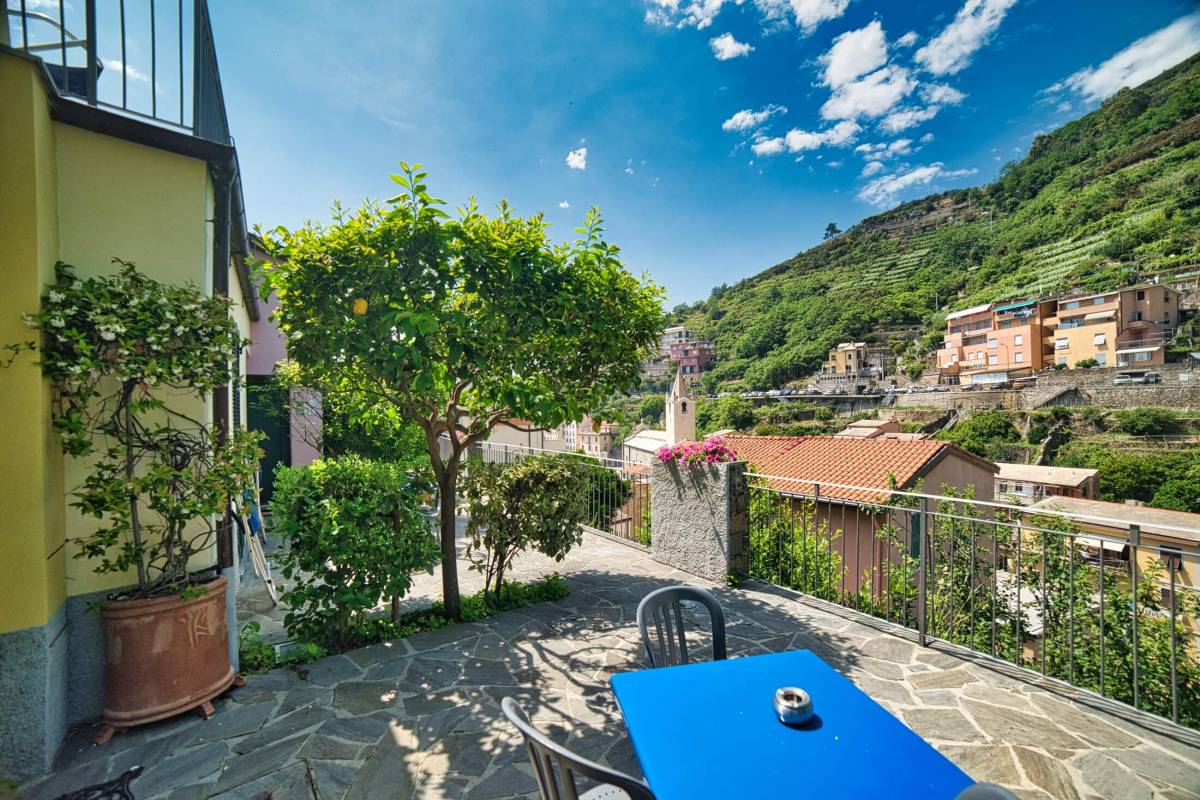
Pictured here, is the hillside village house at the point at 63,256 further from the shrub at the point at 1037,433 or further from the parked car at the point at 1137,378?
the parked car at the point at 1137,378

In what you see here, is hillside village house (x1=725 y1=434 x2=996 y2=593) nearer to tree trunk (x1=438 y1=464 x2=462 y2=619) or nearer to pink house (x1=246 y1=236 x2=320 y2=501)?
tree trunk (x1=438 y1=464 x2=462 y2=619)

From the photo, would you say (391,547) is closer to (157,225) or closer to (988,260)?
(157,225)

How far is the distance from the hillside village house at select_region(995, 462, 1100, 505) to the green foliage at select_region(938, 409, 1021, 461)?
7.14 meters

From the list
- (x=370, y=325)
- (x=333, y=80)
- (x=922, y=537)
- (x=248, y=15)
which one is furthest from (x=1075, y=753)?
(x=333, y=80)

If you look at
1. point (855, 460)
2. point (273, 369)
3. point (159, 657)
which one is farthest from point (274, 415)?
point (855, 460)

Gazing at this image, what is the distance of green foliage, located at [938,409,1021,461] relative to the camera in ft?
102

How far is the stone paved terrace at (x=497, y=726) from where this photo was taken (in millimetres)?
2178

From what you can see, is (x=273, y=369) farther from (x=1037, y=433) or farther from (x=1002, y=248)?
(x=1002, y=248)

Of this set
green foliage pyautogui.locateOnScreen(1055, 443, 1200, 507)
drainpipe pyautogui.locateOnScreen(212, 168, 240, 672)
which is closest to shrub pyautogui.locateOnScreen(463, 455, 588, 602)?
drainpipe pyautogui.locateOnScreen(212, 168, 240, 672)

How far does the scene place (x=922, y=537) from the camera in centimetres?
357

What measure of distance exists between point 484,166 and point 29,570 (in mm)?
12423

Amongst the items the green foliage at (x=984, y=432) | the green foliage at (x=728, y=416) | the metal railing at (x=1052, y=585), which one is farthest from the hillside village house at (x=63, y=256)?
the green foliage at (x=728, y=416)

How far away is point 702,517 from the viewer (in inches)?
204

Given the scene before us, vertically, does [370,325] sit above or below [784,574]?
above
